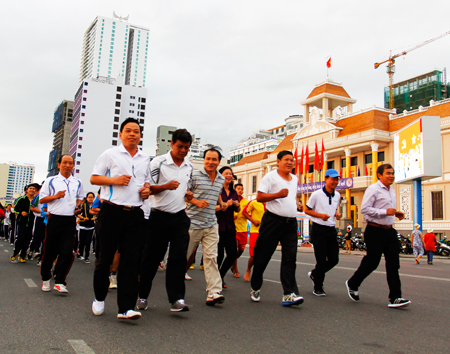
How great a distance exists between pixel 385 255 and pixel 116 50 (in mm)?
160491

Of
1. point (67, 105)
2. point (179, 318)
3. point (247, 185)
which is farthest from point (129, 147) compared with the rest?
point (67, 105)

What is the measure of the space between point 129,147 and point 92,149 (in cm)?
10771

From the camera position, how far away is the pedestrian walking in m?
5.68

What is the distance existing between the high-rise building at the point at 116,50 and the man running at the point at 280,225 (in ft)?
515

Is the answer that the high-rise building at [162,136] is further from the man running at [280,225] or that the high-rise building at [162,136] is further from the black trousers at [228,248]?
the man running at [280,225]

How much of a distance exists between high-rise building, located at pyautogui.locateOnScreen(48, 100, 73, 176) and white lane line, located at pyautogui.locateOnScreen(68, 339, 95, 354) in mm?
130819

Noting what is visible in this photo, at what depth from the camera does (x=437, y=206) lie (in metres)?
35.2

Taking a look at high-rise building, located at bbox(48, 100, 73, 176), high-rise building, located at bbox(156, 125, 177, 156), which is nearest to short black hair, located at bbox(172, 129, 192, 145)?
high-rise building, located at bbox(156, 125, 177, 156)

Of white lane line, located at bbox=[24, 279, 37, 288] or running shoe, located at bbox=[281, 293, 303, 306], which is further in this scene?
white lane line, located at bbox=[24, 279, 37, 288]

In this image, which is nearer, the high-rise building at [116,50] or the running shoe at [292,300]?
the running shoe at [292,300]

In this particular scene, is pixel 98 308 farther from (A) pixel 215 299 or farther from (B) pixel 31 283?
(B) pixel 31 283

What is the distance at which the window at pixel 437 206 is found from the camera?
34.8 meters

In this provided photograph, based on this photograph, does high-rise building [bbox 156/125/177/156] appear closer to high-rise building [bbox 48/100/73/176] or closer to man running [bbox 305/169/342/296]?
high-rise building [bbox 48/100/73/176]

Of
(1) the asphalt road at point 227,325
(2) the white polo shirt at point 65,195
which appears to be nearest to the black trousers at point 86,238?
(1) the asphalt road at point 227,325
